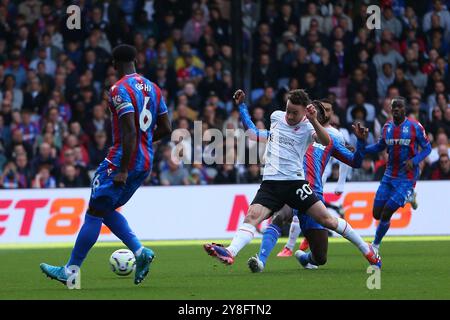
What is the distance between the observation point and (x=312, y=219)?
39.9ft

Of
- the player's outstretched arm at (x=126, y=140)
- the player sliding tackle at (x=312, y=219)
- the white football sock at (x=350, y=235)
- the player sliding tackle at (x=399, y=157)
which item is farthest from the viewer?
the player sliding tackle at (x=399, y=157)

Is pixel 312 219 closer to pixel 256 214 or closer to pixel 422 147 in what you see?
pixel 256 214

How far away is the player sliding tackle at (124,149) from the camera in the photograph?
999cm

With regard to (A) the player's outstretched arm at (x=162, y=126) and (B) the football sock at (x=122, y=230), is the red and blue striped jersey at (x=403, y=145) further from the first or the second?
(B) the football sock at (x=122, y=230)

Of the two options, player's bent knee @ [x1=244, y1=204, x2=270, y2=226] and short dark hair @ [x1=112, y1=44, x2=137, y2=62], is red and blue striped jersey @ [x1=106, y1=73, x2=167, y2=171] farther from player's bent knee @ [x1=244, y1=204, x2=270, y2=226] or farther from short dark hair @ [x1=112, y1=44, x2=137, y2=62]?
player's bent knee @ [x1=244, y1=204, x2=270, y2=226]

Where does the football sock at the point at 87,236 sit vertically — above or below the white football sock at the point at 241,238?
above

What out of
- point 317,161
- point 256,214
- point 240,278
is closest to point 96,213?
point 256,214

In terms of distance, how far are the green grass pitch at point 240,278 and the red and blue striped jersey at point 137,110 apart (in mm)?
1217

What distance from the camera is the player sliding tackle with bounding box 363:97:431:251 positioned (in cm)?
1488

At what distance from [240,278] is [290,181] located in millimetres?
1123

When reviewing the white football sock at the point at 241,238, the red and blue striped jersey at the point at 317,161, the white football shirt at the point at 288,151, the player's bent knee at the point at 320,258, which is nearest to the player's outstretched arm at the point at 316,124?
the white football shirt at the point at 288,151

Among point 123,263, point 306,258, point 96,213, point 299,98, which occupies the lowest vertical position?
point 306,258
